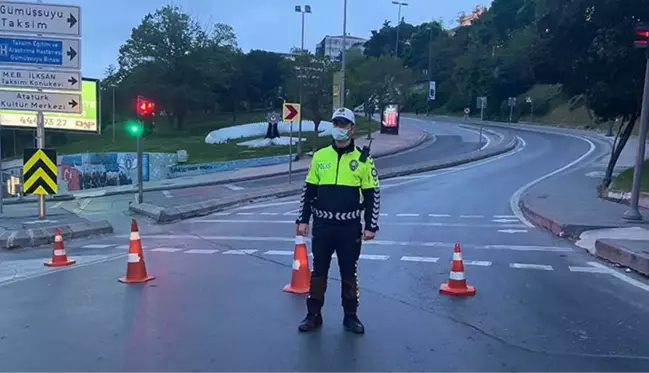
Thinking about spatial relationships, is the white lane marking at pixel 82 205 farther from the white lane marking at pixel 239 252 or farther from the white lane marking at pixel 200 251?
the white lane marking at pixel 239 252

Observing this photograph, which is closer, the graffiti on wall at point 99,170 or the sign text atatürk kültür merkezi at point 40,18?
the sign text atatürk kültür merkezi at point 40,18

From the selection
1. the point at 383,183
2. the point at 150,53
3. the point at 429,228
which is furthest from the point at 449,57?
the point at 429,228

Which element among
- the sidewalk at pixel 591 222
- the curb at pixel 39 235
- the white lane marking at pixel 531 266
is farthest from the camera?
the curb at pixel 39 235

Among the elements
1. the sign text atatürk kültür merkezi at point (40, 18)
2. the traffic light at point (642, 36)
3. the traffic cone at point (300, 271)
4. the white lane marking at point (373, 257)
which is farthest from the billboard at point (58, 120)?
the traffic light at point (642, 36)

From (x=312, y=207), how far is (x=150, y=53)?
79243 mm

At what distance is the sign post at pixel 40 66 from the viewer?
13961 millimetres

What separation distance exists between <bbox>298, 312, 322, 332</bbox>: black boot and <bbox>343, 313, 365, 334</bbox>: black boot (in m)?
0.24

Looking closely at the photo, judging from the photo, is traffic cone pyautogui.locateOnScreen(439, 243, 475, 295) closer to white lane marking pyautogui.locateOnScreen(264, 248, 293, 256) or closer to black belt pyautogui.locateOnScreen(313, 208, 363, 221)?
black belt pyautogui.locateOnScreen(313, 208, 363, 221)

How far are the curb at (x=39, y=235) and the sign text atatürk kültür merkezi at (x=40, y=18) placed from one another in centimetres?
424

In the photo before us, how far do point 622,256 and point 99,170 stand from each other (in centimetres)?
4368

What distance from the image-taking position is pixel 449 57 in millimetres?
101125

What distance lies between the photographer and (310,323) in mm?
6066

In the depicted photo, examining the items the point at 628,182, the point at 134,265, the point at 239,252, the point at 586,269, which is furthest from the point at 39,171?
the point at 628,182

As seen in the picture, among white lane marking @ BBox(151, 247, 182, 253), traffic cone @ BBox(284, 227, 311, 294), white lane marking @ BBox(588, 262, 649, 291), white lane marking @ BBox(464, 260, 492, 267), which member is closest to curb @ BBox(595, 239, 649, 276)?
white lane marking @ BBox(588, 262, 649, 291)
